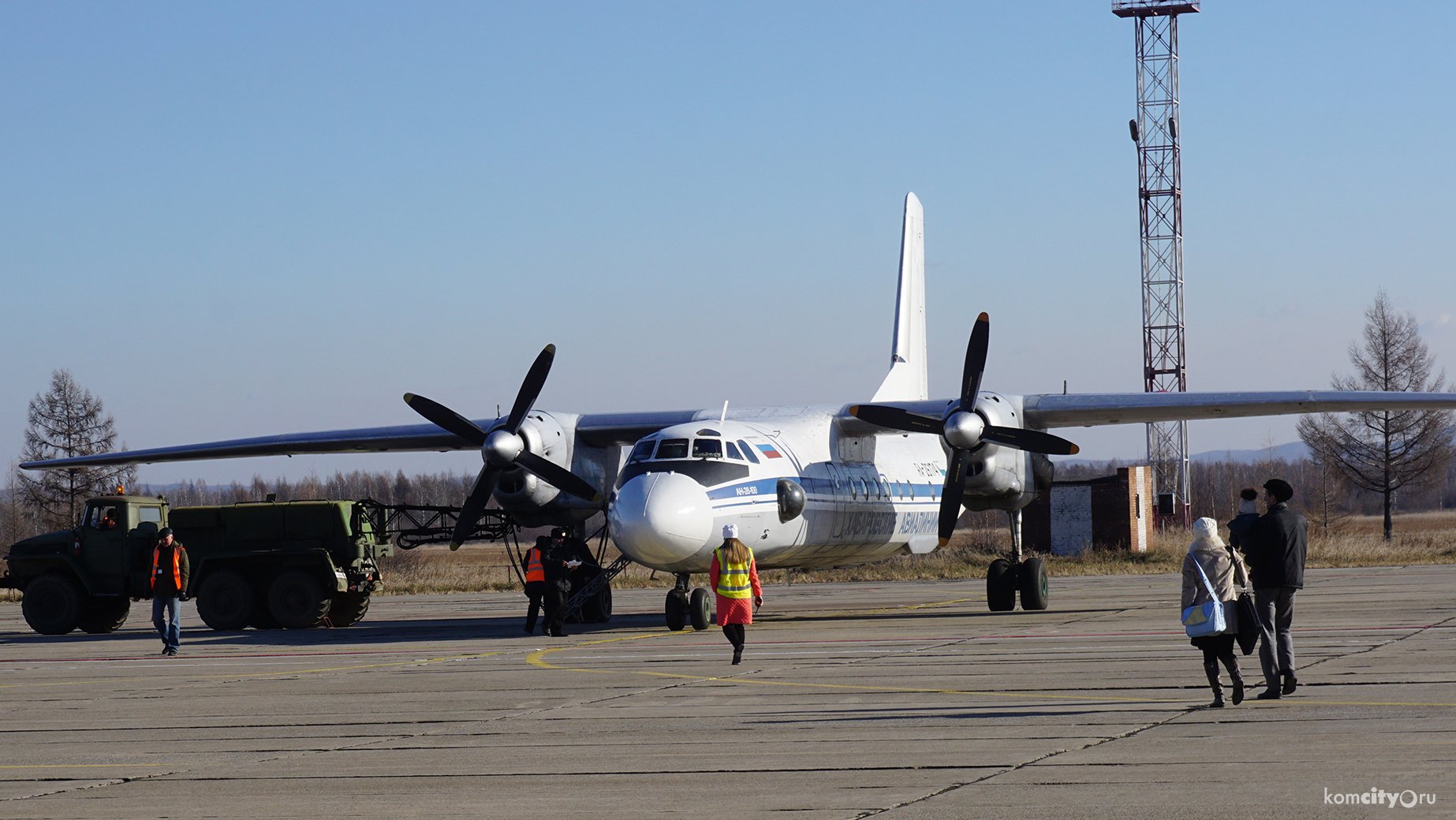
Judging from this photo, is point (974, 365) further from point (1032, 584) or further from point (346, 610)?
point (346, 610)

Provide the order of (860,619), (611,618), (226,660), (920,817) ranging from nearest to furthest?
1. (920,817)
2. (226,660)
3. (860,619)
4. (611,618)

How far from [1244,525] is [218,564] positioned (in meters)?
17.5

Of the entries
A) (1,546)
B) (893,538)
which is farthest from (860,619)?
(1,546)

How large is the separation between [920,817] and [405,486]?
415 ft

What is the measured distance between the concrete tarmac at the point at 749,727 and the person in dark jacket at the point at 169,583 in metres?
0.53

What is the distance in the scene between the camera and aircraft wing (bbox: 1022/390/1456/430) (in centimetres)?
2303

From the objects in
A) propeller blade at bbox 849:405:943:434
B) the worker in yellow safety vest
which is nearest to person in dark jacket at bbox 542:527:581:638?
the worker in yellow safety vest

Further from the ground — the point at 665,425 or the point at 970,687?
the point at 665,425

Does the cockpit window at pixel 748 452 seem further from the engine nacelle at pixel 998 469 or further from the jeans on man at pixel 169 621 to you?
the jeans on man at pixel 169 621

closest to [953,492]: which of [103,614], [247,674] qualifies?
[247,674]

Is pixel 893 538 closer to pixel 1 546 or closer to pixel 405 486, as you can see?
pixel 1 546

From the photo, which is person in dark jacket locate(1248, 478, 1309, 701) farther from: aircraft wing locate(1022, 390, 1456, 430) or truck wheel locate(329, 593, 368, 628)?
truck wheel locate(329, 593, 368, 628)

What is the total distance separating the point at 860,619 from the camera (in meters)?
23.2

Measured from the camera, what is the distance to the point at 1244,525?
1212cm
